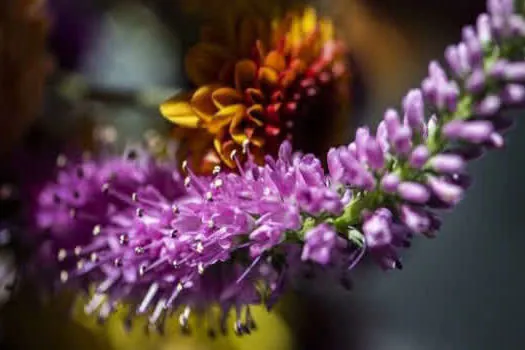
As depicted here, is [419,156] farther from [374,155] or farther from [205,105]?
[205,105]

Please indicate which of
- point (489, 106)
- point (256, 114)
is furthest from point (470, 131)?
point (256, 114)

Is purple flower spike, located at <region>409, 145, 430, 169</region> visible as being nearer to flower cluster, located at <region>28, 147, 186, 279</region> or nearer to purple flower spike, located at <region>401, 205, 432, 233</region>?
purple flower spike, located at <region>401, 205, 432, 233</region>

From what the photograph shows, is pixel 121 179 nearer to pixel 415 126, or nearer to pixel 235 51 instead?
pixel 235 51

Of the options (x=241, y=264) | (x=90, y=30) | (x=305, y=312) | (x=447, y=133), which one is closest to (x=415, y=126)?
(x=447, y=133)

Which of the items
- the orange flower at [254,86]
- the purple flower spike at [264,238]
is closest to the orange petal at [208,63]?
the orange flower at [254,86]

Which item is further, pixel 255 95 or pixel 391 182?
pixel 255 95

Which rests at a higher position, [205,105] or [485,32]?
[485,32]

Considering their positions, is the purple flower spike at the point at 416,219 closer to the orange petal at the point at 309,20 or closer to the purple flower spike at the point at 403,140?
the purple flower spike at the point at 403,140
